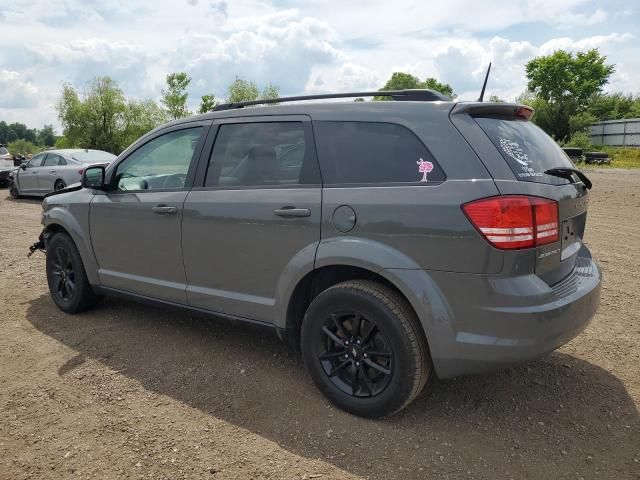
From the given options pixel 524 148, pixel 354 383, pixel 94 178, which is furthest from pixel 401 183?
pixel 94 178

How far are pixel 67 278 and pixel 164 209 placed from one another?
1770mm

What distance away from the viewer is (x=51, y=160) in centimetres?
1469

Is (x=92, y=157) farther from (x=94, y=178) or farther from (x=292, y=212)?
(x=292, y=212)

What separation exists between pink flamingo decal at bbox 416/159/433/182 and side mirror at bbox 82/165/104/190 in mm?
2913

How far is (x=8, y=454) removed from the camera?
2863 millimetres

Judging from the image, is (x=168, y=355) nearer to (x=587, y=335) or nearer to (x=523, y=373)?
(x=523, y=373)

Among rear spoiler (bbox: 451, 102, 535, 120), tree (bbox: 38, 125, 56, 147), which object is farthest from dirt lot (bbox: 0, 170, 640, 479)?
tree (bbox: 38, 125, 56, 147)

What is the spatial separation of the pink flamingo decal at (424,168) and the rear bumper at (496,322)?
53 centimetres

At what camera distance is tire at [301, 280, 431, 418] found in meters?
2.88

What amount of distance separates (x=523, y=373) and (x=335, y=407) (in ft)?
4.56

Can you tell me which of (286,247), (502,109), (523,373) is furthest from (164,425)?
(502,109)

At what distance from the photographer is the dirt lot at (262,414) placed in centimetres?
274

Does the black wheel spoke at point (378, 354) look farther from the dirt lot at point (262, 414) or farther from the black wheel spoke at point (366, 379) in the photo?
the dirt lot at point (262, 414)

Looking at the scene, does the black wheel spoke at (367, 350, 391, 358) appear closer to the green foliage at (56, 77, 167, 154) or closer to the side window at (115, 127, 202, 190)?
the side window at (115, 127, 202, 190)
